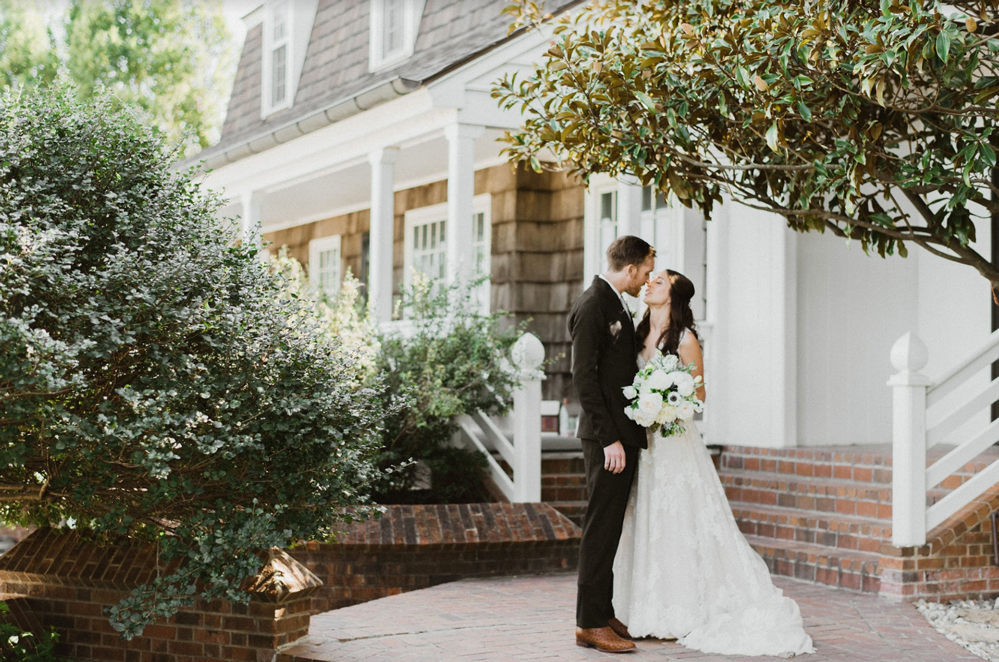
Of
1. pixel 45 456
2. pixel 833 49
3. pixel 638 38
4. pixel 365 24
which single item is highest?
pixel 365 24

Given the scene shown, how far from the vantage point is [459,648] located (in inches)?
209

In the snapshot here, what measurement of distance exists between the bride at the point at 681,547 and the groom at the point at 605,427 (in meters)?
0.19

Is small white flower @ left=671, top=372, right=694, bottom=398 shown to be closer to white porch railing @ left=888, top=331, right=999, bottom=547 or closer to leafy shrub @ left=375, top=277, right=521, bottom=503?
white porch railing @ left=888, top=331, right=999, bottom=547

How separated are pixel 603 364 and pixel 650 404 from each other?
0.33 m

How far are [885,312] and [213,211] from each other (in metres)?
6.56

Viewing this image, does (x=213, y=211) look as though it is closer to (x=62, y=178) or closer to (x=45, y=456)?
(x=62, y=178)

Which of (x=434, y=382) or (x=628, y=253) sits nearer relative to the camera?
(x=628, y=253)

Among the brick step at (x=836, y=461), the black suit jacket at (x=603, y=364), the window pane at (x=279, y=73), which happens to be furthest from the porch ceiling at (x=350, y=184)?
the black suit jacket at (x=603, y=364)

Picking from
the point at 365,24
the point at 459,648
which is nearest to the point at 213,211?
the point at 459,648

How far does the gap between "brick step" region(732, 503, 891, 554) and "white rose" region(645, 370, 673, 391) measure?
8.15 ft

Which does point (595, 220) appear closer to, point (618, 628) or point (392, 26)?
point (392, 26)

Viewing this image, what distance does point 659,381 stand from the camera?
528 cm

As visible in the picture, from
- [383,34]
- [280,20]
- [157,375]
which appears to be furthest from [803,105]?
[280,20]

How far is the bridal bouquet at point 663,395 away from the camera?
17.3 ft
